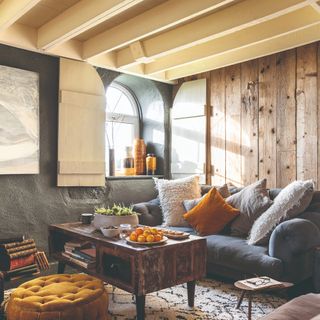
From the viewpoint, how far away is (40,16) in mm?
3244

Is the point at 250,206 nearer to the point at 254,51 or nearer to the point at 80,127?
the point at 254,51

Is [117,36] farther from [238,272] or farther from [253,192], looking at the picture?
[238,272]

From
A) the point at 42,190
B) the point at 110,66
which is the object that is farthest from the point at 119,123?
the point at 42,190

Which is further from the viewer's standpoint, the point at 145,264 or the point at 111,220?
the point at 111,220

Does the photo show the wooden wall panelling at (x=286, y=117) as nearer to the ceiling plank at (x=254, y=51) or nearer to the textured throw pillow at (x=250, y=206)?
the ceiling plank at (x=254, y=51)

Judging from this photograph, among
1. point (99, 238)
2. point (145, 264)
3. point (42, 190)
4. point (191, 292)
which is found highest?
point (42, 190)

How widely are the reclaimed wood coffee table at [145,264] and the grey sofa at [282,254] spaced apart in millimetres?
416

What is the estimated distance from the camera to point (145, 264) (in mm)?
2297

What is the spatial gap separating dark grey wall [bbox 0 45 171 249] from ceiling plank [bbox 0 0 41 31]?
0.57 m

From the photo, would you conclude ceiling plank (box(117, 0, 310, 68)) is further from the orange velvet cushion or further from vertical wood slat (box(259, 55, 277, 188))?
the orange velvet cushion

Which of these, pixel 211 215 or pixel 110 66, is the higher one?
pixel 110 66

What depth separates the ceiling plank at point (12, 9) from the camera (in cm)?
259

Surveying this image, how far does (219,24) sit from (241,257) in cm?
195

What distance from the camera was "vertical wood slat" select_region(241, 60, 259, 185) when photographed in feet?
13.3
